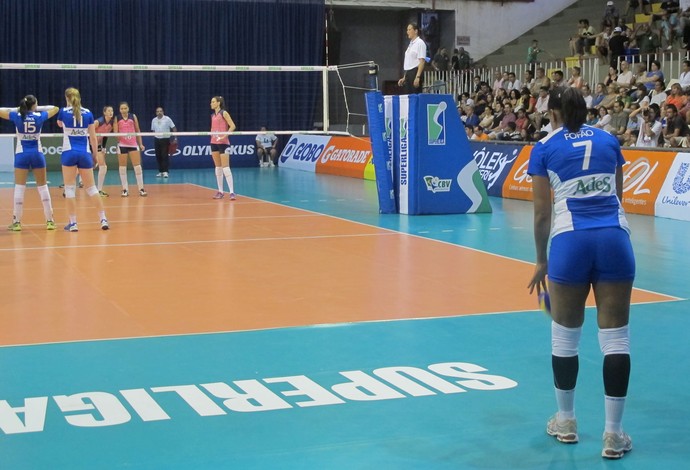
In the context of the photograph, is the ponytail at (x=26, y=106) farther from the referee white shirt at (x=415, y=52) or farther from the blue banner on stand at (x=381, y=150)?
the referee white shirt at (x=415, y=52)

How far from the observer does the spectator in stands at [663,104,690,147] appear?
58.2 ft

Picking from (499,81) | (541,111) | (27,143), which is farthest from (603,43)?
(27,143)

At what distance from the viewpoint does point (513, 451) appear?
4930 millimetres

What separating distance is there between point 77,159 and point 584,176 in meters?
9.79

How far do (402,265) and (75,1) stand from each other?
2176 centimetres

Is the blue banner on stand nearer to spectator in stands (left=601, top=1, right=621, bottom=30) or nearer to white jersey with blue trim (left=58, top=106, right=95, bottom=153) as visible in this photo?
white jersey with blue trim (left=58, top=106, right=95, bottom=153)

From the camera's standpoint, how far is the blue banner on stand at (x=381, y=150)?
1609cm

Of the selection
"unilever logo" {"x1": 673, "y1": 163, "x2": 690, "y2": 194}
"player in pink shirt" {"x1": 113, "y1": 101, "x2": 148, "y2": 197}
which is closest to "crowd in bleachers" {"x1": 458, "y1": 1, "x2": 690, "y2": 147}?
"unilever logo" {"x1": 673, "y1": 163, "x2": 690, "y2": 194}

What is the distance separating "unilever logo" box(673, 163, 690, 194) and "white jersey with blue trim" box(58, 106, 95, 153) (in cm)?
887

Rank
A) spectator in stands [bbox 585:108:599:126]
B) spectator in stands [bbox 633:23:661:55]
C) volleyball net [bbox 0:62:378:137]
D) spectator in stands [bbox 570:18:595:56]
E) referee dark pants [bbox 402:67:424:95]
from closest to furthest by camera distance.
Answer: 1. referee dark pants [bbox 402:67:424:95]
2. spectator in stands [bbox 585:108:599:126]
3. spectator in stands [bbox 633:23:661:55]
4. spectator in stands [bbox 570:18:595:56]
5. volleyball net [bbox 0:62:378:137]

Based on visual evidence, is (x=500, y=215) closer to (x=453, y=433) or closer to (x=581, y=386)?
(x=581, y=386)

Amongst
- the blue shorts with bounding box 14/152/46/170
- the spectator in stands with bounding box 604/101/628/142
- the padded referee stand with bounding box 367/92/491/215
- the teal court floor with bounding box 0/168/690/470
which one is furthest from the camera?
the spectator in stands with bounding box 604/101/628/142

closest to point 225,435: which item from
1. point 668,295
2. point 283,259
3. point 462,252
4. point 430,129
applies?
point 668,295

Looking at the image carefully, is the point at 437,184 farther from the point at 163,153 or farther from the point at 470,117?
the point at 163,153
